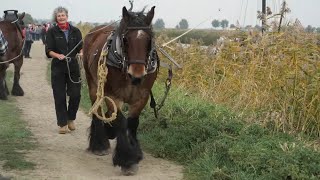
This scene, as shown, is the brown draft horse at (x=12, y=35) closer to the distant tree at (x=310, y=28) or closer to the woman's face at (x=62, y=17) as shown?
the woman's face at (x=62, y=17)

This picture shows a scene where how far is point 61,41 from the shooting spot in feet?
26.9

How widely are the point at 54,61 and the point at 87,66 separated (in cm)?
78

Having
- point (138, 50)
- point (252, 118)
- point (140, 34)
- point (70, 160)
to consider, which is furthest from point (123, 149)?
point (252, 118)

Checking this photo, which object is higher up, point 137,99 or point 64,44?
point 64,44

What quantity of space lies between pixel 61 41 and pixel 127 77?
7.80 feet

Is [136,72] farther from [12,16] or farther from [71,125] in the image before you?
[12,16]

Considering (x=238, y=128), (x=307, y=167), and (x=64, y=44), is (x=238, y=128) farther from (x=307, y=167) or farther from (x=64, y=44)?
(x=64, y=44)

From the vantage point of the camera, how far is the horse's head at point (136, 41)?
568 cm

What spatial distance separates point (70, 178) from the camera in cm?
594

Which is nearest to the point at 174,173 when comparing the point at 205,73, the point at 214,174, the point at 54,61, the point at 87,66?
the point at 214,174

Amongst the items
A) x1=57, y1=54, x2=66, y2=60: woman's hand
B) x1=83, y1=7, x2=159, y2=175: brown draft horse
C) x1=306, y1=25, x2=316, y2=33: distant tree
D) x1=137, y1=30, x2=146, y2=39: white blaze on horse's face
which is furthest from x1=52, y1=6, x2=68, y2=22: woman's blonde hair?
x1=306, y1=25, x2=316, y2=33: distant tree

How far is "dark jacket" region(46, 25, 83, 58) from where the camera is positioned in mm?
8156

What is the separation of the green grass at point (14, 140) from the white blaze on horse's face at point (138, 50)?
191 cm

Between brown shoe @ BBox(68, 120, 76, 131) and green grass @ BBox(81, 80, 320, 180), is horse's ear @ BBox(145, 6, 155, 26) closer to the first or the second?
green grass @ BBox(81, 80, 320, 180)
